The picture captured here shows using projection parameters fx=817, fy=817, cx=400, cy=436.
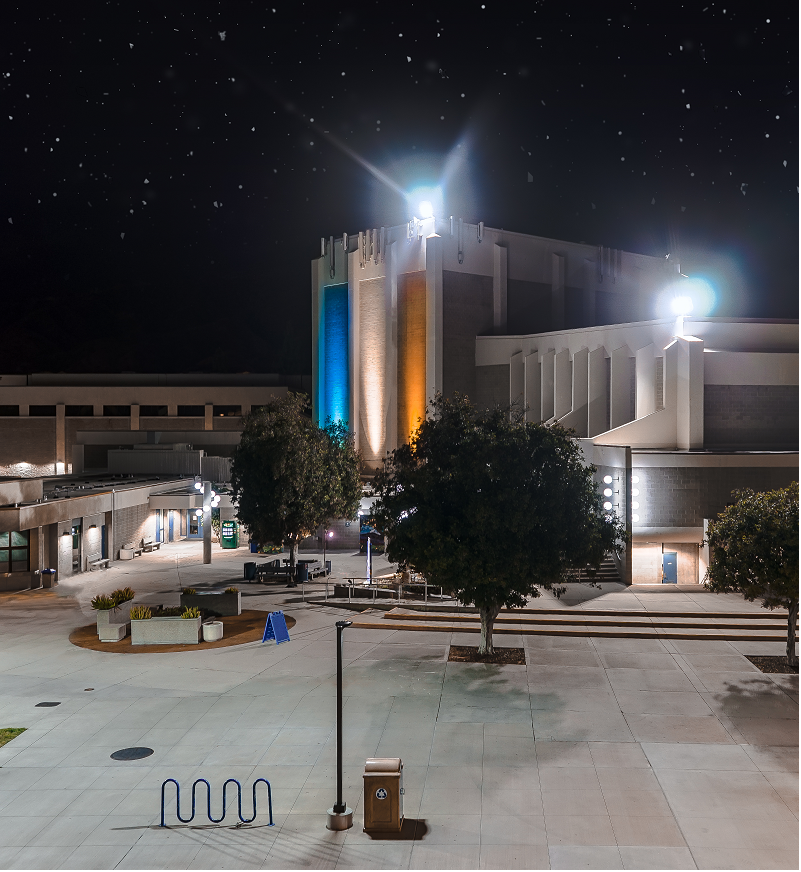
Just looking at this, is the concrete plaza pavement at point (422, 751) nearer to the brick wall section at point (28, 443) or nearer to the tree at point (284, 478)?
the tree at point (284, 478)

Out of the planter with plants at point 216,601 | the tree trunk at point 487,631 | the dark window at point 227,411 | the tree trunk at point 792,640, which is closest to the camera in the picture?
the tree trunk at point 792,640

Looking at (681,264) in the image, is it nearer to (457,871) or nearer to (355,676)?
(355,676)

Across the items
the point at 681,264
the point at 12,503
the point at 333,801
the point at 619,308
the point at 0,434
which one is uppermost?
the point at 681,264

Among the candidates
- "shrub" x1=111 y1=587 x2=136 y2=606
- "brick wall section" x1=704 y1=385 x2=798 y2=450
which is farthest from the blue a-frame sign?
"brick wall section" x1=704 y1=385 x2=798 y2=450

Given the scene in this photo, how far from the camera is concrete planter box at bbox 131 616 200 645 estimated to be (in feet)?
84.2

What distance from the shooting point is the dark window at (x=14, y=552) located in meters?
36.0

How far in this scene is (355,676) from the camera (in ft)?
71.9

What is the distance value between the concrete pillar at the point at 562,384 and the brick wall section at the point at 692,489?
15.5 metres

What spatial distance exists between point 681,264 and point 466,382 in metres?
A: 27.3

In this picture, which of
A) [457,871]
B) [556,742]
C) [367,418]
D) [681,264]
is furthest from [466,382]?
[457,871]

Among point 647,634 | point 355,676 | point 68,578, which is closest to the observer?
point 355,676

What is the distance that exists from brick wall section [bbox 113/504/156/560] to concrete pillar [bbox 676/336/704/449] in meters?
30.0

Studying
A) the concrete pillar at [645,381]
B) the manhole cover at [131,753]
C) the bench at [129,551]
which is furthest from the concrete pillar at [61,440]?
the manhole cover at [131,753]

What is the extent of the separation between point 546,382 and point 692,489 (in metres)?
18.6
